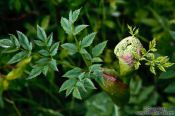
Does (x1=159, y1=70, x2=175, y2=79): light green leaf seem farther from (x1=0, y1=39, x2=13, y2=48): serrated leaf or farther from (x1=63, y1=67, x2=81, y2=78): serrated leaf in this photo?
(x1=0, y1=39, x2=13, y2=48): serrated leaf

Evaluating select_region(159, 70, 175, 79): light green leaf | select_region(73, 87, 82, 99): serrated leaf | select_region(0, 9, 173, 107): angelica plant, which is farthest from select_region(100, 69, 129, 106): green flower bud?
select_region(159, 70, 175, 79): light green leaf

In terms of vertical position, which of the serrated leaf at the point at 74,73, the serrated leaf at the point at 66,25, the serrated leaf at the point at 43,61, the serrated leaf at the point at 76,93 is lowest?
the serrated leaf at the point at 76,93

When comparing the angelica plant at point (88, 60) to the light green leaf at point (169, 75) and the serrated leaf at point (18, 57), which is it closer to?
the serrated leaf at point (18, 57)

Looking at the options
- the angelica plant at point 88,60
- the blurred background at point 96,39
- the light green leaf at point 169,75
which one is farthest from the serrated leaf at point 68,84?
the blurred background at point 96,39

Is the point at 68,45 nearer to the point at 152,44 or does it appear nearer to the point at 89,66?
the point at 89,66

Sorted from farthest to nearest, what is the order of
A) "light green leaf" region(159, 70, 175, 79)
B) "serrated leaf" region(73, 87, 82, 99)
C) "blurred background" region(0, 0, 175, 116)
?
"blurred background" region(0, 0, 175, 116)
"light green leaf" region(159, 70, 175, 79)
"serrated leaf" region(73, 87, 82, 99)

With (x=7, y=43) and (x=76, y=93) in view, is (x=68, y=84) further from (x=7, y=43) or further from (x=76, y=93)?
(x=7, y=43)

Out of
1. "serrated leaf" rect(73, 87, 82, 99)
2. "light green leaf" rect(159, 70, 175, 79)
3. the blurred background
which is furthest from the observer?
the blurred background

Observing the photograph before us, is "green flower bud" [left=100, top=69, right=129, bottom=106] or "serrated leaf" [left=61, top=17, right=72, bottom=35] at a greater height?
"serrated leaf" [left=61, top=17, right=72, bottom=35]
